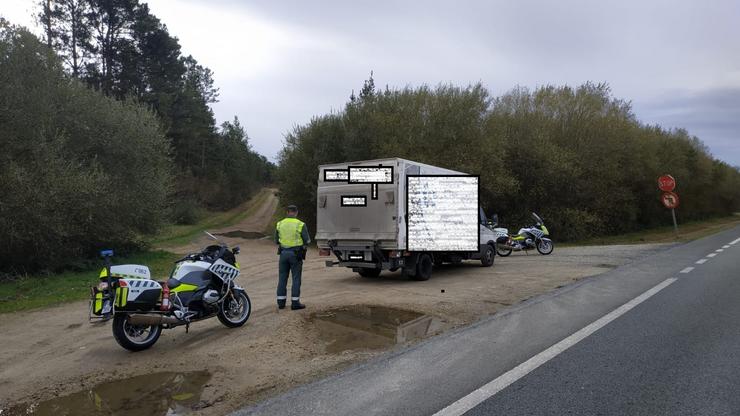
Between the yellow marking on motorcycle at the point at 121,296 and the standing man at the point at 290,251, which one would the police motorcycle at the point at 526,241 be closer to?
the standing man at the point at 290,251

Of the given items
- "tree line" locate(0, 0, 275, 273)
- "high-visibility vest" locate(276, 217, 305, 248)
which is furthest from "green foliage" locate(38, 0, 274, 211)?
"high-visibility vest" locate(276, 217, 305, 248)

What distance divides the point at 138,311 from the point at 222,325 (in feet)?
5.63

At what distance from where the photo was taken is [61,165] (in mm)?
15086

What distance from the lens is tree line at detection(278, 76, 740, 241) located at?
2675 cm

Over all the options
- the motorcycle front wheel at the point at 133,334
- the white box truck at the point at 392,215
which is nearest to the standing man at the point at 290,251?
the motorcycle front wheel at the point at 133,334

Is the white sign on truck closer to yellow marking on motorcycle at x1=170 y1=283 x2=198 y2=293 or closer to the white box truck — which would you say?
the white box truck

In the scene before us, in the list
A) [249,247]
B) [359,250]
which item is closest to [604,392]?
[359,250]

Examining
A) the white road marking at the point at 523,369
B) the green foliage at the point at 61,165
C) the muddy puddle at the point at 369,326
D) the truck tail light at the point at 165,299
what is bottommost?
the muddy puddle at the point at 369,326

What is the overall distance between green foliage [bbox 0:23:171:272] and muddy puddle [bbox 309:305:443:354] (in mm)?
10053

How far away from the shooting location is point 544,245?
19.5 metres

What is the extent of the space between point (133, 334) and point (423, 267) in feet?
24.5

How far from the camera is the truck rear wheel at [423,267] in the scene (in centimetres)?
1262

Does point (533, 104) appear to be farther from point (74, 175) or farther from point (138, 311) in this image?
point (138, 311)

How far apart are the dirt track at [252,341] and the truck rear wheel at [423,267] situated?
0.24 metres
